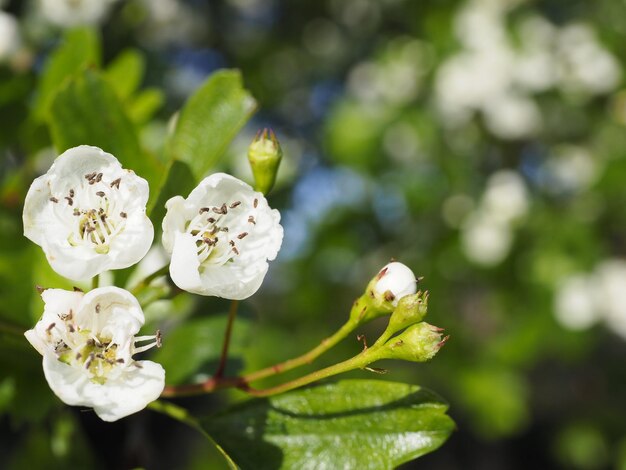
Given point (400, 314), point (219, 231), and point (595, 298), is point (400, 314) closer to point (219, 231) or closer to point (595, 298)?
point (219, 231)

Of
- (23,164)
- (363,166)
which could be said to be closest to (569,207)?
(363,166)

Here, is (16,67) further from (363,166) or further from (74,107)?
(363,166)

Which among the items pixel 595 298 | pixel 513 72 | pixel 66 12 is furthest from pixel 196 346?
pixel 513 72

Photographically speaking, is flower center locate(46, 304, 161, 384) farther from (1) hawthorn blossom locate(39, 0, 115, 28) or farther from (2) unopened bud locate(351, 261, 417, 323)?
(1) hawthorn blossom locate(39, 0, 115, 28)

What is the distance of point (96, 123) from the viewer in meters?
0.72

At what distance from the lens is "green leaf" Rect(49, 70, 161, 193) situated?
713 mm

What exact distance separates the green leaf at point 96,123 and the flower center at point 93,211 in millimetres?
81

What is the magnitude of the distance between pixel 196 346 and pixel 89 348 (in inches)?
9.2

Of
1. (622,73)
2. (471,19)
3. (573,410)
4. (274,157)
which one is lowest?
(573,410)

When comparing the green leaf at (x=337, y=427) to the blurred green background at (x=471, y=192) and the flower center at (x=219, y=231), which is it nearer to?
the flower center at (x=219, y=231)

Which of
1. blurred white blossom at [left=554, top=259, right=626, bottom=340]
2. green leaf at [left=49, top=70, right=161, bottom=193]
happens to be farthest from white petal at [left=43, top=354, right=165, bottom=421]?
blurred white blossom at [left=554, top=259, right=626, bottom=340]

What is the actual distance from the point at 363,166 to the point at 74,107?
199 centimetres

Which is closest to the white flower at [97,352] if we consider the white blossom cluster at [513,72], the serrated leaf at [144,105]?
the serrated leaf at [144,105]

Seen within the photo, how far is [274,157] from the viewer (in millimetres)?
667
